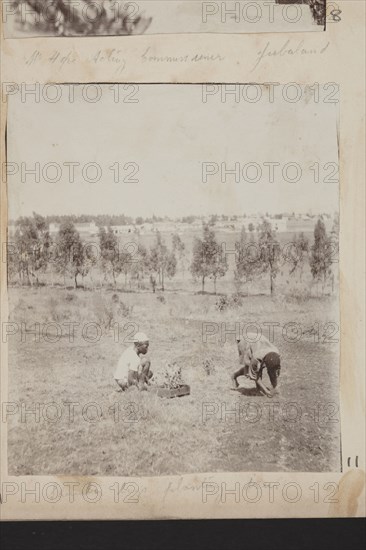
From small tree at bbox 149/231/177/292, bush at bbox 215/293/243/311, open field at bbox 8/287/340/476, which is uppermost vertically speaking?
small tree at bbox 149/231/177/292

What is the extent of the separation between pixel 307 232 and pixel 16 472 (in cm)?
69

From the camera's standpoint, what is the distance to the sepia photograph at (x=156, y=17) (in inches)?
52.9

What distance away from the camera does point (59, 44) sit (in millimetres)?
1348

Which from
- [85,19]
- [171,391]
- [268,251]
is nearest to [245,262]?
[268,251]

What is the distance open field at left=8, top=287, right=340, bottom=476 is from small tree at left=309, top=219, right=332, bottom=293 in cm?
5

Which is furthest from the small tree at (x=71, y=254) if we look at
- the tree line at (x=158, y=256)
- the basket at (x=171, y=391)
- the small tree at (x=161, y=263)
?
the basket at (x=171, y=391)

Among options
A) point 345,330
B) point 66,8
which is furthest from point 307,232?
point 66,8

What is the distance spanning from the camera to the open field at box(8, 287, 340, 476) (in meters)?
1.35

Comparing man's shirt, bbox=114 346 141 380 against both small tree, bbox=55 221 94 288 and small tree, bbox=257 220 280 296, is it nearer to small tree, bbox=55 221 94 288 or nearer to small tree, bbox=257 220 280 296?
small tree, bbox=55 221 94 288

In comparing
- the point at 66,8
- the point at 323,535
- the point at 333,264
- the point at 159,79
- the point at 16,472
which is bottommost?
the point at 323,535

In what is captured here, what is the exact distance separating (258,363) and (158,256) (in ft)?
0.89

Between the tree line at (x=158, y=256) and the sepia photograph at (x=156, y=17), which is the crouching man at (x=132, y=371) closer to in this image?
the tree line at (x=158, y=256)

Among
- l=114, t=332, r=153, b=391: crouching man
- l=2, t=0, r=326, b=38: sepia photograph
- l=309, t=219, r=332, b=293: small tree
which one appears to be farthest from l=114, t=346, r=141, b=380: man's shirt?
l=2, t=0, r=326, b=38: sepia photograph

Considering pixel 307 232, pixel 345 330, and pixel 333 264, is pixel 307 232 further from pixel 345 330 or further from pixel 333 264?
pixel 345 330
